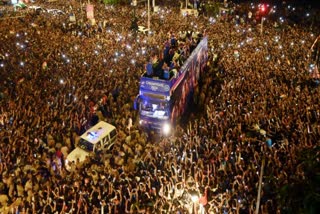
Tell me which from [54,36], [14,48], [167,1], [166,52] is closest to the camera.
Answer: [166,52]

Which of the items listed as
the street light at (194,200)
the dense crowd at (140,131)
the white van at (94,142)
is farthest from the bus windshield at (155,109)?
the street light at (194,200)

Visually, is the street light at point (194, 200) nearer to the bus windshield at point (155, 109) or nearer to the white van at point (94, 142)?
the white van at point (94, 142)

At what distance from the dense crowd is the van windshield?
0.69 ft

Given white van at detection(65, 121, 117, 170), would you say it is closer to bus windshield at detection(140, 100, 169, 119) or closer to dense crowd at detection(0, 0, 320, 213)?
dense crowd at detection(0, 0, 320, 213)

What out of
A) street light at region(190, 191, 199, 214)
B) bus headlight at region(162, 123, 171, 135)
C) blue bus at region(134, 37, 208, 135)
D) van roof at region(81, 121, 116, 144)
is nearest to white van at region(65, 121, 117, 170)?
van roof at region(81, 121, 116, 144)

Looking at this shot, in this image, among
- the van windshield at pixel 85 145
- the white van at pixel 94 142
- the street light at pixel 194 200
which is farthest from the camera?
the van windshield at pixel 85 145

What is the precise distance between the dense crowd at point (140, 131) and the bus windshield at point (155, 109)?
1.46 ft

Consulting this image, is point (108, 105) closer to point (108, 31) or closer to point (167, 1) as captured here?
point (108, 31)

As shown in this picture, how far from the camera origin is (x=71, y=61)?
18266 millimetres

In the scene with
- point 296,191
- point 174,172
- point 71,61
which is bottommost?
point 174,172

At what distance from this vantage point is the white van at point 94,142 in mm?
10617

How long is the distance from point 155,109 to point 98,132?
8.59 feet

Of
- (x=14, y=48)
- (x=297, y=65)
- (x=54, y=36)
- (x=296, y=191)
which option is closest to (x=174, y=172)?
(x=296, y=191)

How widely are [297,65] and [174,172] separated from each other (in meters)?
10.3
